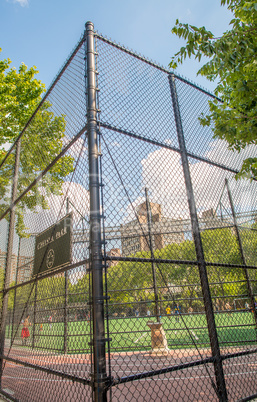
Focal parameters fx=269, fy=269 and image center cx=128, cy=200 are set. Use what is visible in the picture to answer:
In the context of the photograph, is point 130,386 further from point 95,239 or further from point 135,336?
point 135,336

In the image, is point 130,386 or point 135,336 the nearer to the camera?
point 130,386

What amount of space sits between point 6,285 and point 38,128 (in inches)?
98.6

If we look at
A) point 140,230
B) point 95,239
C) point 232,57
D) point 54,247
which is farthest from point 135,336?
point 232,57

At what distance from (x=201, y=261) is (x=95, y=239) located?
4.06ft

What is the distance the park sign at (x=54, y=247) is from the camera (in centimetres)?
258

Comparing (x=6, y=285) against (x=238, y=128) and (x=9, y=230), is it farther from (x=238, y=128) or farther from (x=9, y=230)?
(x=238, y=128)

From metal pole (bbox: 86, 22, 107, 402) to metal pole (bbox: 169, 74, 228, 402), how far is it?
1194 millimetres

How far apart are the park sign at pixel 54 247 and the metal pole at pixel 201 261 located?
1293 mm

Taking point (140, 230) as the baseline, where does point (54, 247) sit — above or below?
below

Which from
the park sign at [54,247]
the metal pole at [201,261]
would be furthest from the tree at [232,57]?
the park sign at [54,247]

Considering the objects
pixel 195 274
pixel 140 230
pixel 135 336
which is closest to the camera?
pixel 140 230

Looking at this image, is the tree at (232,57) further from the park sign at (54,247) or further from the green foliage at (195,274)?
the green foliage at (195,274)

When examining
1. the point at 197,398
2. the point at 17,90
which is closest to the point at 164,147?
the point at 197,398

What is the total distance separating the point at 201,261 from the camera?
2674 millimetres
